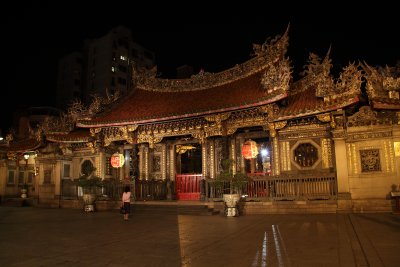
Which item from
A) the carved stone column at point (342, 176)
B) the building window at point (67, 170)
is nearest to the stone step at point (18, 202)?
the building window at point (67, 170)

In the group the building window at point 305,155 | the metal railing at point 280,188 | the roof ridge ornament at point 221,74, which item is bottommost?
the metal railing at point 280,188

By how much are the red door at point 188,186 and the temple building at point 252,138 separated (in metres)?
0.07

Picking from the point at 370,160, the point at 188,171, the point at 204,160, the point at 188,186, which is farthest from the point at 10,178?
the point at 370,160

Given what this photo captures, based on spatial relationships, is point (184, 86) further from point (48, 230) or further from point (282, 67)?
point (48, 230)

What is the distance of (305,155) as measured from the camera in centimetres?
1675

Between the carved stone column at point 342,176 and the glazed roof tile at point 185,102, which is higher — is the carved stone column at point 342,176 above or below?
below

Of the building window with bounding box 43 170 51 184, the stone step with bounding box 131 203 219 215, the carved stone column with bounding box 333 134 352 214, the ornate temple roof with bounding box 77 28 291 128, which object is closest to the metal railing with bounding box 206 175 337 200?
the carved stone column with bounding box 333 134 352 214

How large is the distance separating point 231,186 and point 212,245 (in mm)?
7387

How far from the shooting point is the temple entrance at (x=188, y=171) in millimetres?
21203

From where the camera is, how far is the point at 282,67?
15844mm

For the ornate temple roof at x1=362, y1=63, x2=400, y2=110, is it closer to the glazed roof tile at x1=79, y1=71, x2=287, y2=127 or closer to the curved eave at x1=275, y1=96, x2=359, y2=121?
the curved eave at x1=275, y1=96, x2=359, y2=121

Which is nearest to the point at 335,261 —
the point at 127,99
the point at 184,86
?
the point at 184,86

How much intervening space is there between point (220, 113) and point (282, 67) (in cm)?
396

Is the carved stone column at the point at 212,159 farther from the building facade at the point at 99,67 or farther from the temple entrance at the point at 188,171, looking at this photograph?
the building facade at the point at 99,67
